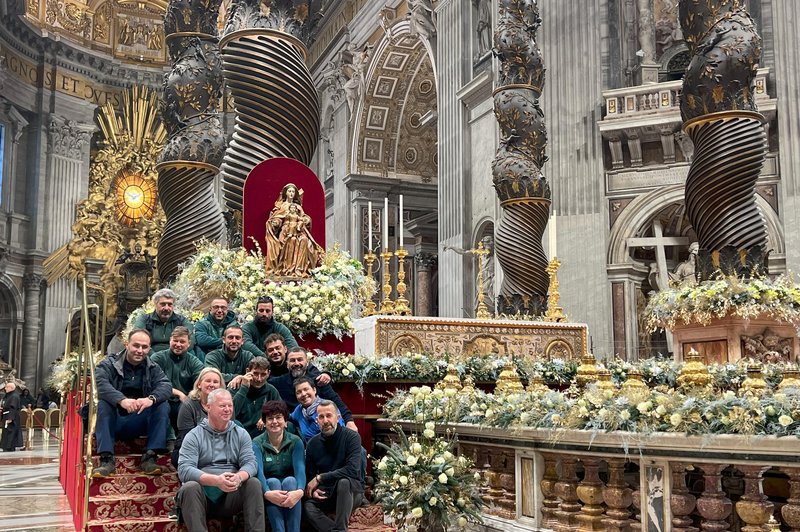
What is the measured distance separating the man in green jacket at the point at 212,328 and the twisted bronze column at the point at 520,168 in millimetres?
4379

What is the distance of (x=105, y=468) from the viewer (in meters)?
5.68

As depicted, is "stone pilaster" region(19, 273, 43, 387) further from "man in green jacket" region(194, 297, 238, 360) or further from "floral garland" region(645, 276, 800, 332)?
"floral garland" region(645, 276, 800, 332)

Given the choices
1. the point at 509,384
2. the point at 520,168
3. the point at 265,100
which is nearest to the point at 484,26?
the point at 520,168

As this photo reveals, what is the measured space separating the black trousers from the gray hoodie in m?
0.48

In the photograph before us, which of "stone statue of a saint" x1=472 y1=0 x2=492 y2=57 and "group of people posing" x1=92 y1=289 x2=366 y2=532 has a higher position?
"stone statue of a saint" x1=472 y1=0 x2=492 y2=57

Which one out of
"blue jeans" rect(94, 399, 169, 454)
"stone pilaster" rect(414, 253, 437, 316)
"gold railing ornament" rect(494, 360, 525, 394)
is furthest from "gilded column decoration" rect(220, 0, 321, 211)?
"stone pilaster" rect(414, 253, 437, 316)

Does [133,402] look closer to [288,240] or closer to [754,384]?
[288,240]

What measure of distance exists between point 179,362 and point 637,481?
3391 mm

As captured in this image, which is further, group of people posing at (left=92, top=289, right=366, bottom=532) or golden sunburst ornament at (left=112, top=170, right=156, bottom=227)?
golden sunburst ornament at (left=112, top=170, right=156, bottom=227)

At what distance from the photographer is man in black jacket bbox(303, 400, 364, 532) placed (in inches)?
218

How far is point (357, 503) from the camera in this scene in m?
5.75

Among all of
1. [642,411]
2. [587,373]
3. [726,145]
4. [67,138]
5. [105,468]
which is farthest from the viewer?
[67,138]

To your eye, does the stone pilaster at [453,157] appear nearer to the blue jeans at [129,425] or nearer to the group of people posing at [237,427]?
the group of people posing at [237,427]

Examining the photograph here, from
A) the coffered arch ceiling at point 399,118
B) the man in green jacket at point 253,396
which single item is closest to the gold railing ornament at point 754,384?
the man in green jacket at point 253,396
